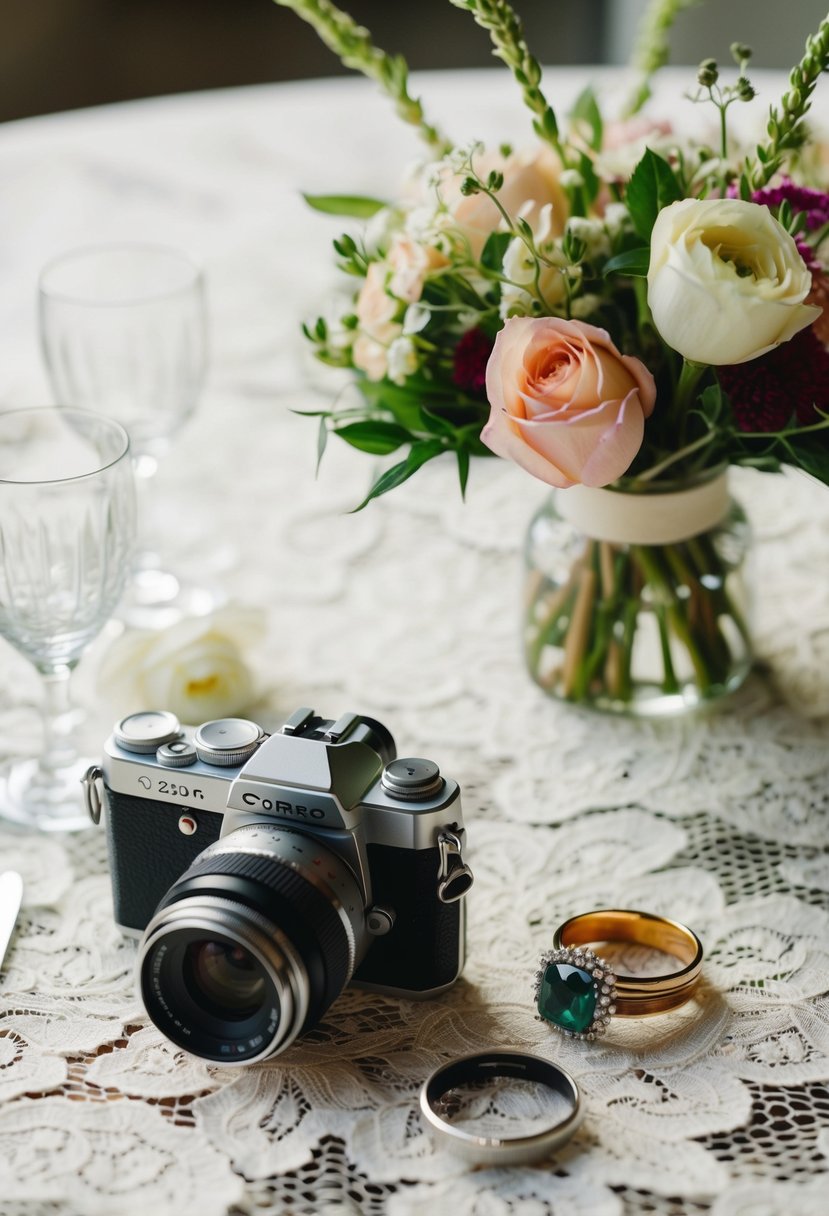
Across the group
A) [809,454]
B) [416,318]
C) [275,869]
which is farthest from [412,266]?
[275,869]

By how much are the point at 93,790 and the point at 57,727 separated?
133mm

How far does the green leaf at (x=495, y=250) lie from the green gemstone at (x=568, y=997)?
1.22 feet

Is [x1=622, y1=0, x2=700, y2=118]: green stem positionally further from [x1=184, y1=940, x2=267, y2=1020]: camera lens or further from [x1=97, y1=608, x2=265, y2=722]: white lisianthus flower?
[x1=184, y1=940, x2=267, y2=1020]: camera lens

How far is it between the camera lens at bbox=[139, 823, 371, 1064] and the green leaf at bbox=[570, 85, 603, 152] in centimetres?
48

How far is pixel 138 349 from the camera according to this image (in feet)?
3.31

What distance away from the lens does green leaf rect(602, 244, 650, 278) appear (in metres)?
0.71

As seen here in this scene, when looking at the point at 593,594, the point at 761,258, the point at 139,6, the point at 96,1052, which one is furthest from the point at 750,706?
the point at 139,6

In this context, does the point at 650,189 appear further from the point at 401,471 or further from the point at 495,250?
the point at 401,471

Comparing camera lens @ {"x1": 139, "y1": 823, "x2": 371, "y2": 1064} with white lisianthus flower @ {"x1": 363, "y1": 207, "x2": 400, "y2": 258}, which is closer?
camera lens @ {"x1": 139, "y1": 823, "x2": 371, "y2": 1064}

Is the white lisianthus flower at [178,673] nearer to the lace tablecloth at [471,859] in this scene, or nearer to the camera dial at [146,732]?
the lace tablecloth at [471,859]

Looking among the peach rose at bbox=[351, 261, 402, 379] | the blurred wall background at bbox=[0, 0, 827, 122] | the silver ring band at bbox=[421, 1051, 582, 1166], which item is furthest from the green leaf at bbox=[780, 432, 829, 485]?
the blurred wall background at bbox=[0, 0, 827, 122]

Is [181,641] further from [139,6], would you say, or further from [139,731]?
[139,6]

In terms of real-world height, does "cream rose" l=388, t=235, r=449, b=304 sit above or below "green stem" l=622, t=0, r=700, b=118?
below

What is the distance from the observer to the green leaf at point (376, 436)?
82 centimetres
